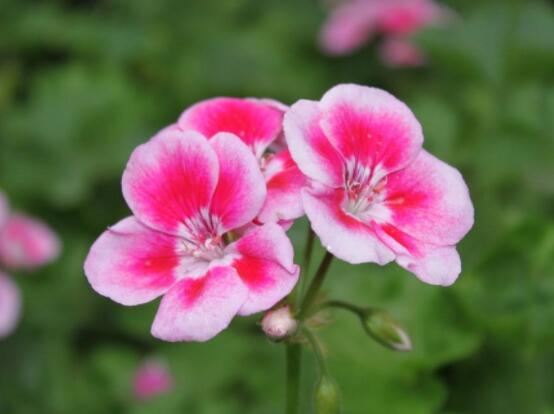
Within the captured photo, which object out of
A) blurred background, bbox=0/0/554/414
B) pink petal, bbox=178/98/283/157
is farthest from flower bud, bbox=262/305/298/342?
blurred background, bbox=0/0/554/414

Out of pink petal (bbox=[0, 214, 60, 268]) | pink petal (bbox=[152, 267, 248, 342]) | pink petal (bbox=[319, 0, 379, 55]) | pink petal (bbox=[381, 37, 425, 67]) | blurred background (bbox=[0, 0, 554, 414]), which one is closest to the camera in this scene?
pink petal (bbox=[152, 267, 248, 342])

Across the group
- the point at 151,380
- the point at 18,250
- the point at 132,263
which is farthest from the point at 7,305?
the point at 132,263

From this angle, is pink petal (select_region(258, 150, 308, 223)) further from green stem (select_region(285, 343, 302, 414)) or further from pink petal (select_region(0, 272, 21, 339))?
pink petal (select_region(0, 272, 21, 339))

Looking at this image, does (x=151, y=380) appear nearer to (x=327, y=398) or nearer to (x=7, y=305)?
(x=7, y=305)

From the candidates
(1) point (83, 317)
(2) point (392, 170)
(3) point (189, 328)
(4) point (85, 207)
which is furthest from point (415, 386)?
(4) point (85, 207)

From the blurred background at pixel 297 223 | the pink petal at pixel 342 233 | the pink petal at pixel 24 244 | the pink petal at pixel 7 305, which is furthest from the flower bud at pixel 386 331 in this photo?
the pink petal at pixel 24 244

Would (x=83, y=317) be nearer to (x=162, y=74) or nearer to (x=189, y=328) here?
(x=162, y=74)
